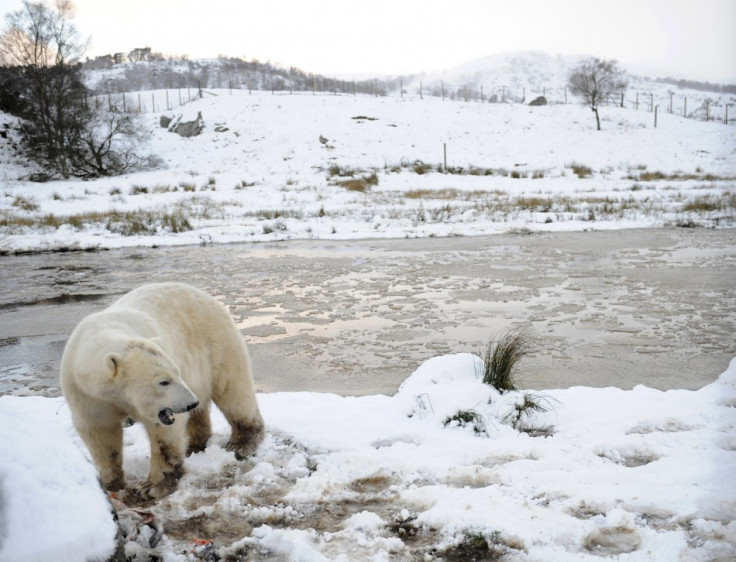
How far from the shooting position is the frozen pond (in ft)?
20.2

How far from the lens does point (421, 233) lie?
16.2m

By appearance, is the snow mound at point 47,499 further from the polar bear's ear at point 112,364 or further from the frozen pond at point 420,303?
the frozen pond at point 420,303

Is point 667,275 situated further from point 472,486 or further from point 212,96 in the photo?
point 212,96

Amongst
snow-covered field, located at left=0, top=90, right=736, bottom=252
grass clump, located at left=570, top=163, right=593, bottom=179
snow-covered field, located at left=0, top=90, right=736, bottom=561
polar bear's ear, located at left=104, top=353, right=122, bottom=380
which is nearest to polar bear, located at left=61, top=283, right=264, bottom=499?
polar bear's ear, located at left=104, top=353, right=122, bottom=380

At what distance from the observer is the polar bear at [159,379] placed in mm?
3078

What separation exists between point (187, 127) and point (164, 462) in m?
46.3

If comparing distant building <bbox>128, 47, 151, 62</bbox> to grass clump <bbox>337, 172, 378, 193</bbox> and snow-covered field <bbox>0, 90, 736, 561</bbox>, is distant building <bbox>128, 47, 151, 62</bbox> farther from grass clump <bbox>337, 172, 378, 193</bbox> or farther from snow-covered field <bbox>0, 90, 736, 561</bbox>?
snow-covered field <bbox>0, 90, 736, 561</bbox>

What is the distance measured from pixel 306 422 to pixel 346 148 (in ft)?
134

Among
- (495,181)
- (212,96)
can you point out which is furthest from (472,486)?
(212,96)

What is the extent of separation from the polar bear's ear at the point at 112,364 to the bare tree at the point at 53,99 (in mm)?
35069

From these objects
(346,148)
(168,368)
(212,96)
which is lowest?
(168,368)

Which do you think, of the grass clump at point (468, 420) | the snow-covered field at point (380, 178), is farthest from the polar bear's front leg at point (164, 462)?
the snow-covered field at point (380, 178)

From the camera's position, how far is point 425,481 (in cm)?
357

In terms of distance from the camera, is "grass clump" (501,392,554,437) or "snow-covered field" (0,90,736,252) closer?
"grass clump" (501,392,554,437)
